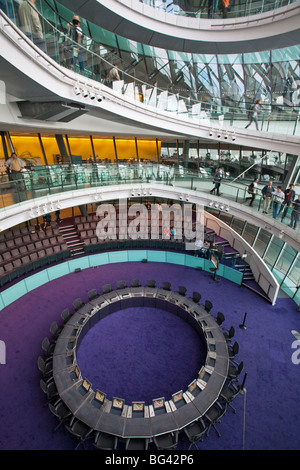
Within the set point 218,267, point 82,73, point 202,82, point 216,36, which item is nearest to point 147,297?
point 218,267

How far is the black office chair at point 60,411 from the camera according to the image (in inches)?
255

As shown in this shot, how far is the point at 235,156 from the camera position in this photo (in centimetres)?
1619

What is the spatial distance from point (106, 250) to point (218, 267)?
686 centimetres

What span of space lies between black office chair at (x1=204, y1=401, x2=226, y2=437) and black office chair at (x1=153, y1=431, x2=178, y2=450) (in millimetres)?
977

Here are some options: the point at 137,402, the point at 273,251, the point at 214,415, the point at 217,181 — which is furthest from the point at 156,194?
the point at 214,415

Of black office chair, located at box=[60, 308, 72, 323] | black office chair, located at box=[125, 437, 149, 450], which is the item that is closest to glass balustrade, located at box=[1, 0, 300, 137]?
black office chair, located at box=[60, 308, 72, 323]

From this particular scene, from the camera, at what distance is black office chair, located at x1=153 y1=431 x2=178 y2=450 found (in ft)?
20.0

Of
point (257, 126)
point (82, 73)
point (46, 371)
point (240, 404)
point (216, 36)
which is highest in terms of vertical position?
point (216, 36)

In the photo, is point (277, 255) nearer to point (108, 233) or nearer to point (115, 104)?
point (108, 233)

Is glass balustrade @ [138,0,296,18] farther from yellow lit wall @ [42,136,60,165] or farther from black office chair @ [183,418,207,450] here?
black office chair @ [183,418,207,450]

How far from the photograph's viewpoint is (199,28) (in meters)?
12.0

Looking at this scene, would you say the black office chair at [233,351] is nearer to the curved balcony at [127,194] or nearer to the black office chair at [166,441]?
the black office chair at [166,441]
